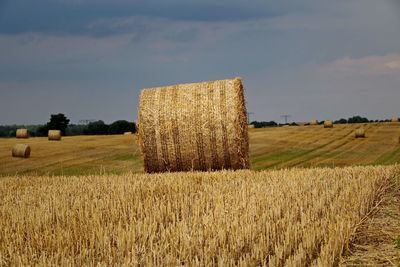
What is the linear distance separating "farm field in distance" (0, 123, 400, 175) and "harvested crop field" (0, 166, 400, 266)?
922 centimetres

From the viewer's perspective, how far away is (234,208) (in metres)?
5.84

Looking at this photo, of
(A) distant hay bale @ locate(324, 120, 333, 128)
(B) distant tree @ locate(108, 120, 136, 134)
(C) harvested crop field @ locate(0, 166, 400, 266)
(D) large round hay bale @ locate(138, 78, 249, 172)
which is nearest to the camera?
(C) harvested crop field @ locate(0, 166, 400, 266)

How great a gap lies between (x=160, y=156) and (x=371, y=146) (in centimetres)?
2043

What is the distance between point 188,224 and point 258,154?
67.2ft

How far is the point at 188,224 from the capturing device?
16.9 feet

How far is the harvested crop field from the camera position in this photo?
414 centimetres

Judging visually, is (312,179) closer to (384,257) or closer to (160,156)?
(384,257)

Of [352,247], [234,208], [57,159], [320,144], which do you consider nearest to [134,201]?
[234,208]

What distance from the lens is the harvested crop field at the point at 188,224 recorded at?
4.14 m

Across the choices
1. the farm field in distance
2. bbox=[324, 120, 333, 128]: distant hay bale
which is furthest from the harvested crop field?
bbox=[324, 120, 333, 128]: distant hay bale

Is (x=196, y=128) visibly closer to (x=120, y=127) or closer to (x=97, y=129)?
(x=120, y=127)

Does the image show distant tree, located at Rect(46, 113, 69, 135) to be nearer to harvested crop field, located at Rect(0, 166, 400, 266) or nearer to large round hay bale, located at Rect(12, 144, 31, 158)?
large round hay bale, located at Rect(12, 144, 31, 158)

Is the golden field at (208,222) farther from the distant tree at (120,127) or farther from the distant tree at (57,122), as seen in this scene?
the distant tree at (57,122)

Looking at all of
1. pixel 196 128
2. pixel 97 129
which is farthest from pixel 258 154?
pixel 97 129
